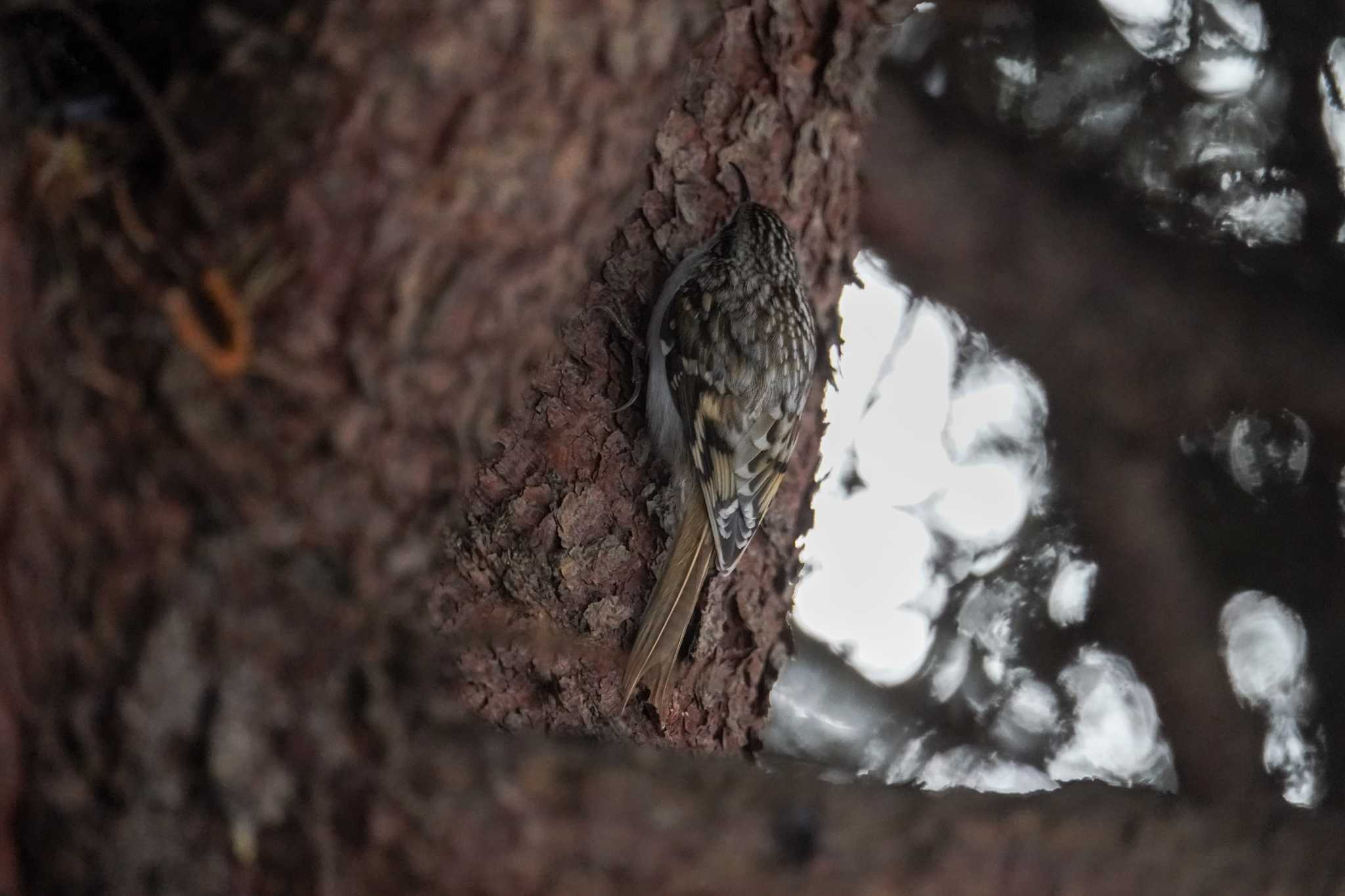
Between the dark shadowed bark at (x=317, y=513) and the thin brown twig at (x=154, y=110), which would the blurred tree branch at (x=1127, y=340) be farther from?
the thin brown twig at (x=154, y=110)

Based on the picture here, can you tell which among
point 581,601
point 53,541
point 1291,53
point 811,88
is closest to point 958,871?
point 53,541

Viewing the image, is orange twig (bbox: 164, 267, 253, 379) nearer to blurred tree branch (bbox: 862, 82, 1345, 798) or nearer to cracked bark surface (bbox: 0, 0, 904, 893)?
cracked bark surface (bbox: 0, 0, 904, 893)

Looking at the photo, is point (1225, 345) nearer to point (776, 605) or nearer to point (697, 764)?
point (776, 605)

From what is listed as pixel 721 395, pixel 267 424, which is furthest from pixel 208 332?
pixel 721 395

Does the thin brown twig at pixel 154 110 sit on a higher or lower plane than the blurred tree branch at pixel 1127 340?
lower

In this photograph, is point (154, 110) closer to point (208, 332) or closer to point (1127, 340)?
point (208, 332)

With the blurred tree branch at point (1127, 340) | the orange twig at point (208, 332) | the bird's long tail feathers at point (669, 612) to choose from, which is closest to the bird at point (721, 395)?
the bird's long tail feathers at point (669, 612)

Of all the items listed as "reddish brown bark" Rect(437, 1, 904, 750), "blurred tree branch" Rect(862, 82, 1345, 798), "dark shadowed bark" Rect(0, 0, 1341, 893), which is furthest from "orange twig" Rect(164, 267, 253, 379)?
"blurred tree branch" Rect(862, 82, 1345, 798)

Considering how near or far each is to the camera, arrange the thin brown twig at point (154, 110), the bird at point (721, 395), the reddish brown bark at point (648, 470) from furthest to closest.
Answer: the bird at point (721, 395) → the reddish brown bark at point (648, 470) → the thin brown twig at point (154, 110)
